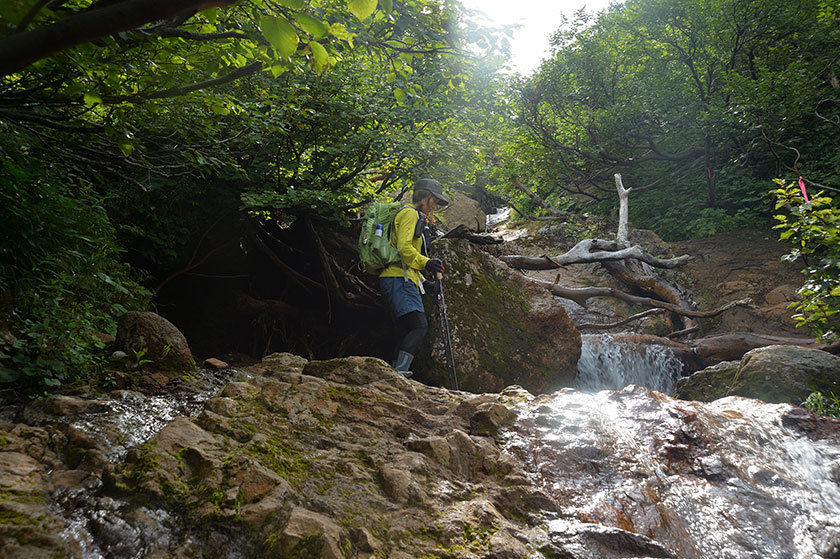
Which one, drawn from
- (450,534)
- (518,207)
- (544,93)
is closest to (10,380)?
(450,534)

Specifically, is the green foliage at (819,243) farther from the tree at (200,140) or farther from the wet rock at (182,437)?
the wet rock at (182,437)

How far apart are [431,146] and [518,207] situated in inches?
686

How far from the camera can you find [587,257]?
10219 millimetres

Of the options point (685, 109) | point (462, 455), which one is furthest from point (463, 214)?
point (462, 455)

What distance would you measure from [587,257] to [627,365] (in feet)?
9.40

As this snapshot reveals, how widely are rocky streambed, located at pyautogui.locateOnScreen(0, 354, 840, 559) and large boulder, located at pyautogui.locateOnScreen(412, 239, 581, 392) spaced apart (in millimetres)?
2482

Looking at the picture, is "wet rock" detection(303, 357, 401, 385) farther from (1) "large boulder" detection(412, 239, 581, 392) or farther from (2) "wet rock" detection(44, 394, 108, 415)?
(1) "large boulder" detection(412, 239, 581, 392)

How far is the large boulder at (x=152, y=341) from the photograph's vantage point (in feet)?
12.3

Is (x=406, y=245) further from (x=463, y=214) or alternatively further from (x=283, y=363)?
(x=463, y=214)

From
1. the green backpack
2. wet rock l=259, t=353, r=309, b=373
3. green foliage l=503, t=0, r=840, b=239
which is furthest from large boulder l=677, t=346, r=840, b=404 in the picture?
green foliage l=503, t=0, r=840, b=239

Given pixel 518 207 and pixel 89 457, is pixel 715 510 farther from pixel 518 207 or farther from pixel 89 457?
pixel 518 207

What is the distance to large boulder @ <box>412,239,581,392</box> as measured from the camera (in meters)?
6.12

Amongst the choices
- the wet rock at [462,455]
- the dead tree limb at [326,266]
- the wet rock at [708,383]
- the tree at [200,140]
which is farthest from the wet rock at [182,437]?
the wet rock at [708,383]

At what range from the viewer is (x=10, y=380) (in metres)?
2.72
